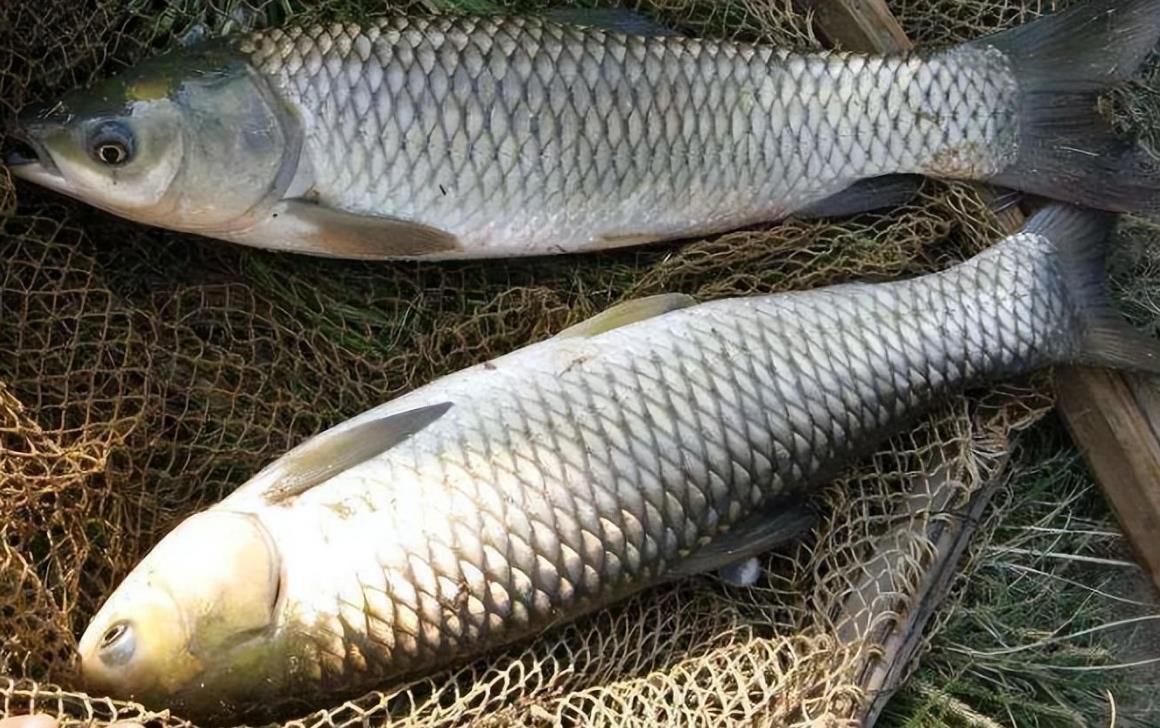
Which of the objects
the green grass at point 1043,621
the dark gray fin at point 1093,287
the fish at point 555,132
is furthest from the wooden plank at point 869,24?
the green grass at point 1043,621

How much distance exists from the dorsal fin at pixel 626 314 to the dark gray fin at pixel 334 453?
13.1 inches

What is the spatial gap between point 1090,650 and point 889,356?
0.89 metres

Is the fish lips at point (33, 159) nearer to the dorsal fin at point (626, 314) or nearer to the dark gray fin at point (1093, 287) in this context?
the dorsal fin at point (626, 314)

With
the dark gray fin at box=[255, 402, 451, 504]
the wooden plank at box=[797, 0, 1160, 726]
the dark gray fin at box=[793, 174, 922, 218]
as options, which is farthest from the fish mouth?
the wooden plank at box=[797, 0, 1160, 726]

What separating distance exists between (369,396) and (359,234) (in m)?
0.33

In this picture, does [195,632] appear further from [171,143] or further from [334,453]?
[171,143]

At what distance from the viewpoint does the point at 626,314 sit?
2078mm

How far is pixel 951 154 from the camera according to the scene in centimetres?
225

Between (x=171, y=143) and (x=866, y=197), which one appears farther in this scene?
(x=866, y=197)

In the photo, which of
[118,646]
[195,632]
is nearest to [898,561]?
[195,632]

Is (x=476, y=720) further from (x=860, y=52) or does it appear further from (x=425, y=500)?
(x=860, y=52)

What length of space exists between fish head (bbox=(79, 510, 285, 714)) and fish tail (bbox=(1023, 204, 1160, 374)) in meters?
1.63

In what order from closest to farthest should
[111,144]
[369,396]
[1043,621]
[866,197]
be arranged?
1. [111,144]
2. [369,396]
3. [866,197]
4. [1043,621]

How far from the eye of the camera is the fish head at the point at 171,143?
1.96 m
